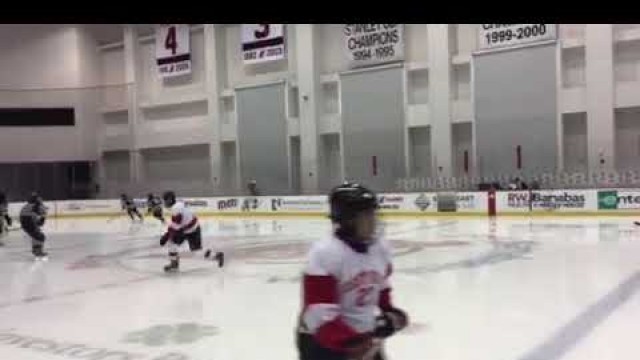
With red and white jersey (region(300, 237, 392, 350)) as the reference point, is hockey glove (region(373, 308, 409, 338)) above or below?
below

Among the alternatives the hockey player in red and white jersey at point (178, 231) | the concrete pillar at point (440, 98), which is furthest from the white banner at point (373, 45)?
the hockey player in red and white jersey at point (178, 231)

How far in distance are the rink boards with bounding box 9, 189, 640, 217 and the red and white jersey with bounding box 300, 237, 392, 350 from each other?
15695 millimetres

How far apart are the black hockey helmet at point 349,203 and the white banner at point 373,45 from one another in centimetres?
2258

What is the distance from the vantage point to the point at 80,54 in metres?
32.8

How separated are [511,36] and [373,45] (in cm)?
508

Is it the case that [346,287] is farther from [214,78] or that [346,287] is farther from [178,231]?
[214,78]

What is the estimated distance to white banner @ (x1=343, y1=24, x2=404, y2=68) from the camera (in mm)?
24375

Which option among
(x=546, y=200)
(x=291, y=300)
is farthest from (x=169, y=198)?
(x=546, y=200)

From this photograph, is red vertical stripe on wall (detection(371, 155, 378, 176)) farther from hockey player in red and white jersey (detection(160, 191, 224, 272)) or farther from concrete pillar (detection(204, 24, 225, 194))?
hockey player in red and white jersey (detection(160, 191, 224, 272))

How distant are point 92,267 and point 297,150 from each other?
1702 centimetres

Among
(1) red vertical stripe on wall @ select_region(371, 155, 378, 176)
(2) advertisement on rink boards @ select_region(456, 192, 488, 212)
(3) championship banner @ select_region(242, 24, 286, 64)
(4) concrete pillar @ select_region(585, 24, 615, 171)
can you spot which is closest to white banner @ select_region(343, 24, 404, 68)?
(3) championship banner @ select_region(242, 24, 286, 64)

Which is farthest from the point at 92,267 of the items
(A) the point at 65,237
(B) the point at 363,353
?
(B) the point at 363,353

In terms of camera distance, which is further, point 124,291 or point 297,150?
point 297,150
